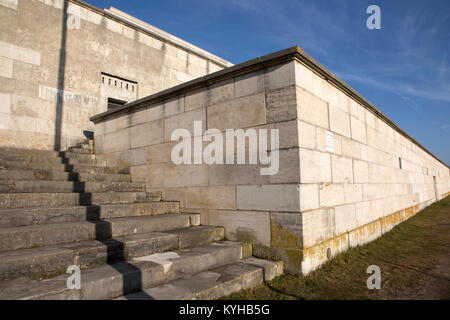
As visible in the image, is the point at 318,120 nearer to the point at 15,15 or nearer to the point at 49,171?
the point at 49,171

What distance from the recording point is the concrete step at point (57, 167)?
4.81m

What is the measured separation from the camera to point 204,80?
4738 mm

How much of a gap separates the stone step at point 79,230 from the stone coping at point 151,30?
8.14 m

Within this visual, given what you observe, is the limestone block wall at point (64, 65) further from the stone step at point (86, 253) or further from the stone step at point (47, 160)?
the stone step at point (86, 253)

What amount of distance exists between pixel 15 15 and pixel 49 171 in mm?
5640

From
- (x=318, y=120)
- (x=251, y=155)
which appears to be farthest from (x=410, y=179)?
(x=251, y=155)

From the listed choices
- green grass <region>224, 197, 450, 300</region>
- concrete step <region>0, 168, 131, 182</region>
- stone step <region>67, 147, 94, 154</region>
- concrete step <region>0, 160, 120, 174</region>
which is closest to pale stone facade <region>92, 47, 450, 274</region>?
green grass <region>224, 197, 450, 300</region>

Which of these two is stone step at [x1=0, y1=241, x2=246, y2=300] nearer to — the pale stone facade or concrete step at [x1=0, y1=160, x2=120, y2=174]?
the pale stone facade

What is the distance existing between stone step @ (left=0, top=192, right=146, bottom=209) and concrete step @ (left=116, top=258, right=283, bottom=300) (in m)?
2.22

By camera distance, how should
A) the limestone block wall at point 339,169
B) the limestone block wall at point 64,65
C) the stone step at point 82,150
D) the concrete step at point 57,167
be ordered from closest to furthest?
1. the limestone block wall at point 339,169
2. the concrete step at point 57,167
3. the stone step at point 82,150
4. the limestone block wall at point 64,65

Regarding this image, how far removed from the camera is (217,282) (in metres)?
2.91

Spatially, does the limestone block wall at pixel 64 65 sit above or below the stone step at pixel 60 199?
above

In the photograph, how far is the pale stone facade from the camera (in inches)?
148

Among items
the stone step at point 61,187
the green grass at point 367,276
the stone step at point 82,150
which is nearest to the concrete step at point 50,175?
the stone step at point 61,187
